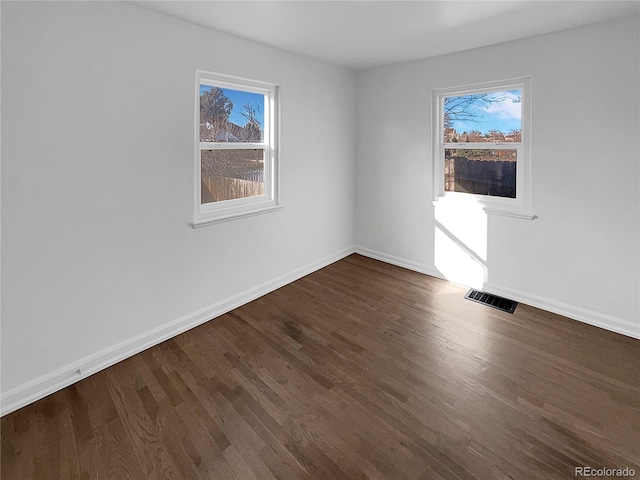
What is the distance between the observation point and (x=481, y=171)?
12.1ft

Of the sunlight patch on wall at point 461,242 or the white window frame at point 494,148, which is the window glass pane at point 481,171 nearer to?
the white window frame at point 494,148

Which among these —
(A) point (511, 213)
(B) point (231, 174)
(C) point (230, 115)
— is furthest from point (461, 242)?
(C) point (230, 115)

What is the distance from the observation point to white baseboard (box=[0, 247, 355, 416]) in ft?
6.97

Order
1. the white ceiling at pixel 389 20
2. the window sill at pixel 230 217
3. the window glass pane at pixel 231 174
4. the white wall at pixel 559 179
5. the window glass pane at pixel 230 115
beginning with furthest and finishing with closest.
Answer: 1. the window glass pane at pixel 231 174
2. the window glass pane at pixel 230 115
3. the window sill at pixel 230 217
4. the white wall at pixel 559 179
5. the white ceiling at pixel 389 20

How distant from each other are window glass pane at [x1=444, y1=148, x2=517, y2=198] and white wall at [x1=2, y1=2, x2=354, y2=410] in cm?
222

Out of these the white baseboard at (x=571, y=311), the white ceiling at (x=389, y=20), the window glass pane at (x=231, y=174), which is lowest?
the white baseboard at (x=571, y=311)

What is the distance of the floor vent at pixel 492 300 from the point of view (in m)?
3.32

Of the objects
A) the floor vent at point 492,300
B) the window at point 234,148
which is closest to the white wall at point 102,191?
the window at point 234,148

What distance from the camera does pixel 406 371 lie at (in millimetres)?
2414

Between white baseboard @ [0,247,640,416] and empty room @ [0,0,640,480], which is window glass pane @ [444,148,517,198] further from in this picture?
white baseboard @ [0,247,640,416]

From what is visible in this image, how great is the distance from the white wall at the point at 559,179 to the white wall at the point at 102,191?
6.18 feet

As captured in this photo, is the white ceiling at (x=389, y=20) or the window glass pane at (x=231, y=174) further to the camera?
the window glass pane at (x=231, y=174)

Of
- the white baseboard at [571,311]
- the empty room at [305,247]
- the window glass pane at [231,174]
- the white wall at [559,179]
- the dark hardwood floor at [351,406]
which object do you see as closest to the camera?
the dark hardwood floor at [351,406]

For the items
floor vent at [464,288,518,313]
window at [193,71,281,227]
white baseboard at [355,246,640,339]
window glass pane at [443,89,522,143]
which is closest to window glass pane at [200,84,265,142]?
window at [193,71,281,227]
